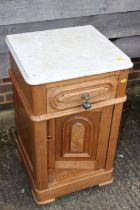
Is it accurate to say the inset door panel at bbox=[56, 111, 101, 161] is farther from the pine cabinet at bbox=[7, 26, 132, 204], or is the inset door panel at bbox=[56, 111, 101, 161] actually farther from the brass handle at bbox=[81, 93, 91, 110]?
the brass handle at bbox=[81, 93, 91, 110]

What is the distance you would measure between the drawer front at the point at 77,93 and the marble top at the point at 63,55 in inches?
2.5

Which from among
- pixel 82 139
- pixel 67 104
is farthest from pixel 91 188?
pixel 67 104

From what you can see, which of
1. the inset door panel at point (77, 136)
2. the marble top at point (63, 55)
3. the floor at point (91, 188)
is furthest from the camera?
the floor at point (91, 188)

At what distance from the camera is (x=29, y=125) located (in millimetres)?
1733

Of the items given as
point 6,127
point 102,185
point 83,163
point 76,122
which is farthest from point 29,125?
point 6,127

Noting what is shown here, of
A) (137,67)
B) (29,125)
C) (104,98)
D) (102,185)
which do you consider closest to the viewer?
(104,98)

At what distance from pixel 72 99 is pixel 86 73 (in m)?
0.15

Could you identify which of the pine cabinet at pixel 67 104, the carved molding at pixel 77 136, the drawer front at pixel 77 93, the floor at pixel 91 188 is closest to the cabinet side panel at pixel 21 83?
the pine cabinet at pixel 67 104

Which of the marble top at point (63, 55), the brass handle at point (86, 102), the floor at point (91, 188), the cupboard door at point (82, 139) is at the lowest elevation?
the floor at point (91, 188)

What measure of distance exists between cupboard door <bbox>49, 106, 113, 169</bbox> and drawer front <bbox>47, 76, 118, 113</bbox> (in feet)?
→ 0.34

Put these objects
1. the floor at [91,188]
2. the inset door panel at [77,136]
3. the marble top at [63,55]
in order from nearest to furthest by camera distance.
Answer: the marble top at [63,55] → the inset door panel at [77,136] → the floor at [91,188]

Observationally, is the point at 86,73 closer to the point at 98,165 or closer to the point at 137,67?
the point at 98,165

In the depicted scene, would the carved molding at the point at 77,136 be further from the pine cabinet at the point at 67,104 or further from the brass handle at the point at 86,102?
the brass handle at the point at 86,102

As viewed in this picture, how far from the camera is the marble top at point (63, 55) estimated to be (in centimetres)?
146
